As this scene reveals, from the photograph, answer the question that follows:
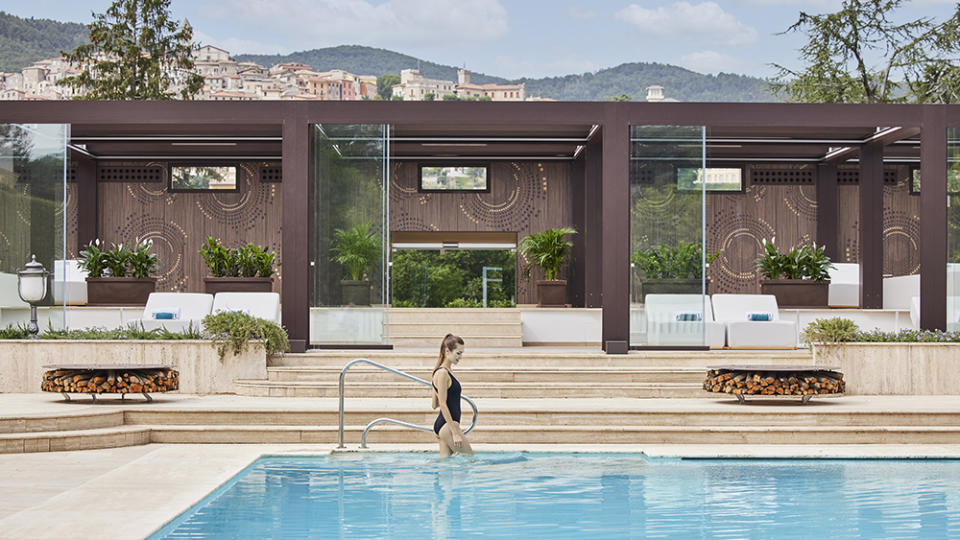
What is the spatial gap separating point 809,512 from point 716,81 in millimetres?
60040

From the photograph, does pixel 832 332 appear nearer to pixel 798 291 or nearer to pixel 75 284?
pixel 798 291

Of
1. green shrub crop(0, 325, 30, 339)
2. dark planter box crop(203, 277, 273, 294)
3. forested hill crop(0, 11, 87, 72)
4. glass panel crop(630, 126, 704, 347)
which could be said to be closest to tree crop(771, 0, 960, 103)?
glass panel crop(630, 126, 704, 347)

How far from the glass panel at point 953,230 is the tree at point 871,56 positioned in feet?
51.7

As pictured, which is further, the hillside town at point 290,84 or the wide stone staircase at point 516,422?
the hillside town at point 290,84

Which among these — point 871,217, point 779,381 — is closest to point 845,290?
point 871,217

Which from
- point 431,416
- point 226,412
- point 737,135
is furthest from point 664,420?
point 737,135

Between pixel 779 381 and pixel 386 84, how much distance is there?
57.9 m

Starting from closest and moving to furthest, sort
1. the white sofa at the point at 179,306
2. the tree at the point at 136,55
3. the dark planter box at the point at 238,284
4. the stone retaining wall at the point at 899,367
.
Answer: the stone retaining wall at the point at 899,367, the white sofa at the point at 179,306, the dark planter box at the point at 238,284, the tree at the point at 136,55

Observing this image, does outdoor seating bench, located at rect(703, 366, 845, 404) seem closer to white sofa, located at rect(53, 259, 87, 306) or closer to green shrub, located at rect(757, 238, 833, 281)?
green shrub, located at rect(757, 238, 833, 281)

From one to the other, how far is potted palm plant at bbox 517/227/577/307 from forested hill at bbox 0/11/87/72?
37.7 m

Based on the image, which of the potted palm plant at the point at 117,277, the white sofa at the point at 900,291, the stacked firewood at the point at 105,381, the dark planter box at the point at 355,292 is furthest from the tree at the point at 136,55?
the stacked firewood at the point at 105,381

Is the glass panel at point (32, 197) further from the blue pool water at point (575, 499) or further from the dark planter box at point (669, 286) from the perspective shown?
the dark planter box at point (669, 286)

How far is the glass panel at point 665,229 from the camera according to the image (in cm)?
1320

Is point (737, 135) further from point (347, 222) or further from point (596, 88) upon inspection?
point (596, 88)
